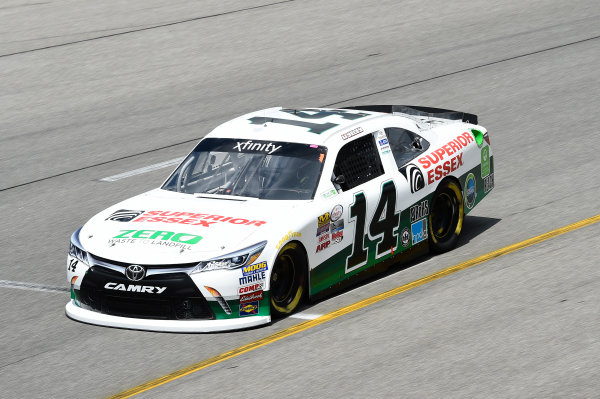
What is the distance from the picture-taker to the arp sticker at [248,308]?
8688 millimetres

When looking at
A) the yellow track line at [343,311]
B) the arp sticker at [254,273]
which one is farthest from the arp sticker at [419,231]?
the arp sticker at [254,273]

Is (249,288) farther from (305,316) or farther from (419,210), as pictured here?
(419,210)

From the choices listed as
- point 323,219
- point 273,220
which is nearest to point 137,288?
point 273,220

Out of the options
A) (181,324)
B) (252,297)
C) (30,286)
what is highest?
(252,297)

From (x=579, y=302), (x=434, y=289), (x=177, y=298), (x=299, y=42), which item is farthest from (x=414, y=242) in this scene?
(x=299, y=42)

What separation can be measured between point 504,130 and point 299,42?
6.80 meters

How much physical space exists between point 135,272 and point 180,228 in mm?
581

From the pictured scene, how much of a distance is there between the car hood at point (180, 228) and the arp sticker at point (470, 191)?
254 centimetres

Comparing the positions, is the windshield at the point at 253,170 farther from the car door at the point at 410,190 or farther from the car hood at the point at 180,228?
the car door at the point at 410,190

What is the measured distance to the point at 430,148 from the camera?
35.8 ft

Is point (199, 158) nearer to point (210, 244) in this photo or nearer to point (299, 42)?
point (210, 244)

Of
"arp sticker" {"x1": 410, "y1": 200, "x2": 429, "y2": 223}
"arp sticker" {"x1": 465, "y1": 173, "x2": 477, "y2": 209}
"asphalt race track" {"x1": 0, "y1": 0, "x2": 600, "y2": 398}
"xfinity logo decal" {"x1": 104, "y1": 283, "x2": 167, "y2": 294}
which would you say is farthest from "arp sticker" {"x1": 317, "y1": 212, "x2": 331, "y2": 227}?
"arp sticker" {"x1": 465, "y1": 173, "x2": 477, "y2": 209}

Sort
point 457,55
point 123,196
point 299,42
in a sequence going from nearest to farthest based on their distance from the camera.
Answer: point 123,196 → point 457,55 → point 299,42

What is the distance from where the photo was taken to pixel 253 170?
9.83 metres
